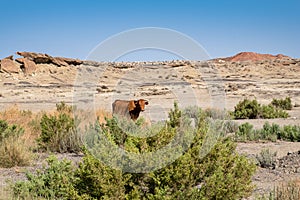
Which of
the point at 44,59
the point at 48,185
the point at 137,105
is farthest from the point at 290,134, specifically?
the point at 44,59

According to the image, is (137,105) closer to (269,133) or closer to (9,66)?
→ (269,133)

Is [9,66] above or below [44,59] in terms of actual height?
below

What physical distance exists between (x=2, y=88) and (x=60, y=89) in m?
5.59

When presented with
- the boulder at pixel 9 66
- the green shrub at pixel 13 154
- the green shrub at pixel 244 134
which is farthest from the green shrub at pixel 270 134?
the boulder at pixel 9 66

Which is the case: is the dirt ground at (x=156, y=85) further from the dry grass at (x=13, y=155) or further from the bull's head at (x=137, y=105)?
the dry grass at (x=13, y=155)

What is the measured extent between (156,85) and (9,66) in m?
17.7

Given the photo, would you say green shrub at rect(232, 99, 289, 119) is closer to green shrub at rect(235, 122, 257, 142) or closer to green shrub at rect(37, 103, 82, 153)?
green shrub at rect(235, 122, 257, 142)

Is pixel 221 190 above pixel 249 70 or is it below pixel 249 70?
below

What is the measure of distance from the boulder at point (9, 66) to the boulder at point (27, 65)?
2.79ft

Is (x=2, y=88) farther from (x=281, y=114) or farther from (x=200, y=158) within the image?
(x=200, y=158)

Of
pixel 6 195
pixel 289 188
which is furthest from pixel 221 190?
pixel 6 195

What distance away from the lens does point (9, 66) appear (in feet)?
177

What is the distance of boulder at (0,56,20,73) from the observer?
53031mm

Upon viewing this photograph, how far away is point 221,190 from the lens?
5.44 meters
